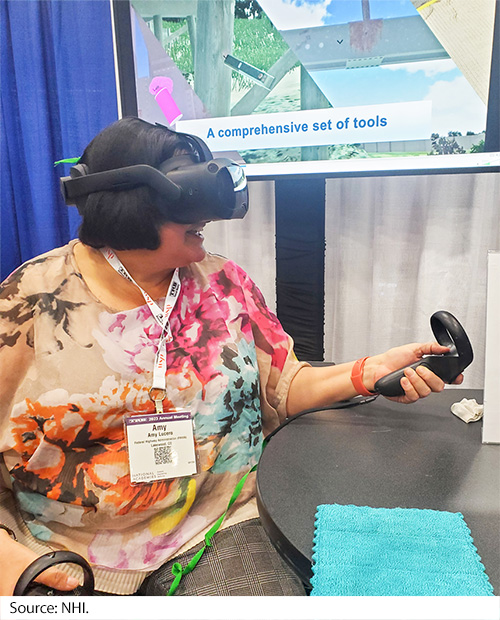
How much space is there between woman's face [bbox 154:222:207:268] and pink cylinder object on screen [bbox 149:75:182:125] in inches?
25.6

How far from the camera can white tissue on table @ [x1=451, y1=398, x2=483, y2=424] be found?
86cm

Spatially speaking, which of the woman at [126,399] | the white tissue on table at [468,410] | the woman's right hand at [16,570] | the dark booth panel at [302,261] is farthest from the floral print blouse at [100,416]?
the dark booth panel at [302,261]

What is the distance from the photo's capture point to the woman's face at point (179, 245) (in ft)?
2.72

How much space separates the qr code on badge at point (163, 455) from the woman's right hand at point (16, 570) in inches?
7.9

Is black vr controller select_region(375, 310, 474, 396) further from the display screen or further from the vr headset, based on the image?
the display screen

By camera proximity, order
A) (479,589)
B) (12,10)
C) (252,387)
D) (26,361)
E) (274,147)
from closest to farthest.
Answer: (479,589) < (26,361) < (252,387) < (274,147) < (12,10)

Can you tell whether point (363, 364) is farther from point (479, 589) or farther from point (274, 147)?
point (274, 147)

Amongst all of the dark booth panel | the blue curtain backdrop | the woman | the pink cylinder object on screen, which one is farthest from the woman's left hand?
the blue curtain backdrop

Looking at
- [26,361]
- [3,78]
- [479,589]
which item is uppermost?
[3,78]

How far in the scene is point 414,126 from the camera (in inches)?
48.4

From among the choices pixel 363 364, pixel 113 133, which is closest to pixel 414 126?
pixel 363 364

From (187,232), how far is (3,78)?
1.11 m

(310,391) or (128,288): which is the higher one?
(128,288)

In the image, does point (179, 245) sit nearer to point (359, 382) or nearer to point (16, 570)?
point (359, 382)
